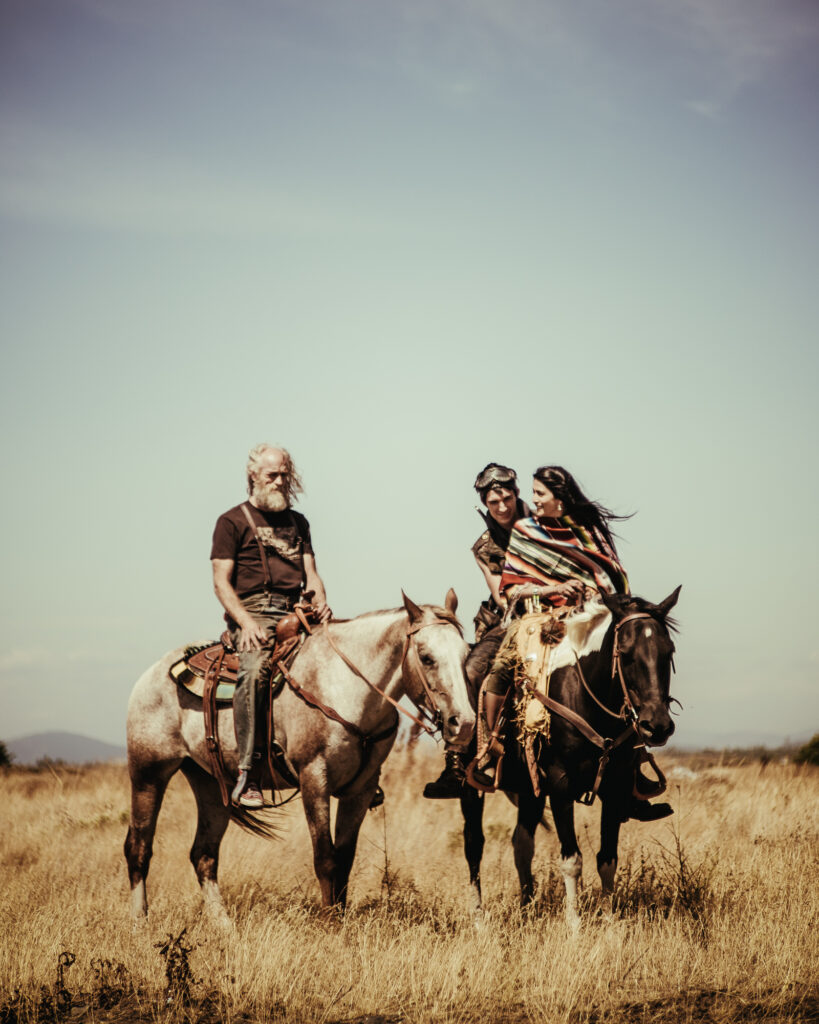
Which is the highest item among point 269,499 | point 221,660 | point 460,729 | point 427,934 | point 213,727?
point 269,499

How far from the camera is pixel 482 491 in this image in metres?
8.98

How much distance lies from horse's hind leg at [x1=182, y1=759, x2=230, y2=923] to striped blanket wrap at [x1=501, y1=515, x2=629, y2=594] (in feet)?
10.9

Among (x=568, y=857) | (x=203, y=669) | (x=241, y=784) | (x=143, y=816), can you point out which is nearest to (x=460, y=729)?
(x=568, y=857)

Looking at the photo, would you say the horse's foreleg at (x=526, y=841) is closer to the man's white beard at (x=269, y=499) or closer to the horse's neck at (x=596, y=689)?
the horse's neck at (x=596, y=689)

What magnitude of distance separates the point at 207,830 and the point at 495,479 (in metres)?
3.92

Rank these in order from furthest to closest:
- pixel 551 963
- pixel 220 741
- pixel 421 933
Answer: pixel 220 741
pixel 421 933
pixel 551 963

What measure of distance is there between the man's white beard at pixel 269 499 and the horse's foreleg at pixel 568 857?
10.5 ft

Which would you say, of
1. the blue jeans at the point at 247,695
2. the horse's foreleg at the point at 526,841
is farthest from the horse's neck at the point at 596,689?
the blue jeans at the point at 247,695

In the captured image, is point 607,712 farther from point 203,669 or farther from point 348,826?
point 203,669

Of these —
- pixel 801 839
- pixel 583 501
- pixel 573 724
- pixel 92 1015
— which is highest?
pixel 583 501

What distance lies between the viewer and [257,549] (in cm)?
844

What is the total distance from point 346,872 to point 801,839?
521 centimetres

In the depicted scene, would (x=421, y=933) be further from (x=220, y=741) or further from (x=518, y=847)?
(x=220, y=741)

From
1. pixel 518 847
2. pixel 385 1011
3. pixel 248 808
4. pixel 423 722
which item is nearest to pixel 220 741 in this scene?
pixel 248 808
